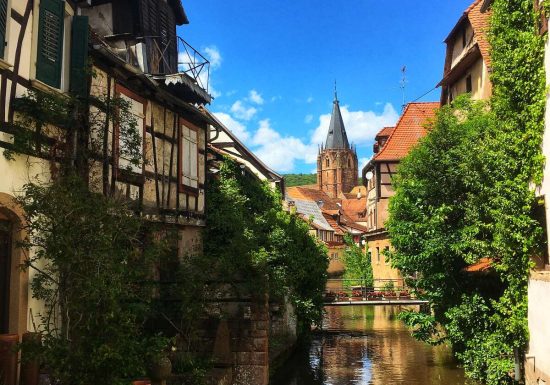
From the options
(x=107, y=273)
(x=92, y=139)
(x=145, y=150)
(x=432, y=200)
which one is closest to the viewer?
(x=107, y=273)

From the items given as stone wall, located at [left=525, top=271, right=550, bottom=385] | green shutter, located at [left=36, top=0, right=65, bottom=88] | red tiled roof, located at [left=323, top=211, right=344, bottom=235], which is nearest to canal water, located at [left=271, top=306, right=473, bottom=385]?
stone wall, located at [left=525, top=271, right=550, bottom=385]

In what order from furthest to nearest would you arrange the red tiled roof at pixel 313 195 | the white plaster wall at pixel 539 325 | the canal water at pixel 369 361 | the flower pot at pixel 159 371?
the red tiled roof at pixel 313 195 → the canal water at pixel 369 361 → the white plaster wall at pixel 539 325 → the flower pot at pixel 159 371

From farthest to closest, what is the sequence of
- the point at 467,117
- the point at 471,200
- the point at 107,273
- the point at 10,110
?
the point at 467,117, the point at 471,200, the point at 10,110, the point at 107,273

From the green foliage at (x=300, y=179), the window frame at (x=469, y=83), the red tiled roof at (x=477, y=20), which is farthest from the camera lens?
the green foliage at (x=300, y=179)

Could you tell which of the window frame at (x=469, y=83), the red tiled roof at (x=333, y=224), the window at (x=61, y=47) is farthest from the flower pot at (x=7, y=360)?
the red tiled roof at (x=333, y=224)

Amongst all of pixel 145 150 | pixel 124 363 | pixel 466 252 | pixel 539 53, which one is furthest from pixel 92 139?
pixel 466 252

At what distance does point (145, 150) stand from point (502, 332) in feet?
30.5

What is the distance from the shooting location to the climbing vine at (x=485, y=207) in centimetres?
1190

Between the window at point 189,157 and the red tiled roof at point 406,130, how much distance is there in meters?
17.9

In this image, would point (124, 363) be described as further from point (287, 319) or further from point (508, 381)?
point (287, 319)

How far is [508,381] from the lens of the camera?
519 inches

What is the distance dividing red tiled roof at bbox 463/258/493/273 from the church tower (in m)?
92.4

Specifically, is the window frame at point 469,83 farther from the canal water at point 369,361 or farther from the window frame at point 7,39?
the window frame at point 7,39

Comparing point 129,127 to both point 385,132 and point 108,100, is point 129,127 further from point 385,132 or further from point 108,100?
point 385,132
